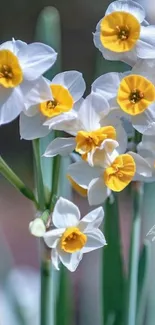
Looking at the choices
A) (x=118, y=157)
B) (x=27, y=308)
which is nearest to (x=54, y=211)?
(x=118, y=157)

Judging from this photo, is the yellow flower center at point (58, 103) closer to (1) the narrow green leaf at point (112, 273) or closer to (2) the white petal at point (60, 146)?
(2) the white petal at point (60, 146)

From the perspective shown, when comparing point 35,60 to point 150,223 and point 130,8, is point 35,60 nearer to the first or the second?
point 130,8

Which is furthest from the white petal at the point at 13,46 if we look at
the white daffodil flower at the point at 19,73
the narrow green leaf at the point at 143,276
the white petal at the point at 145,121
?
the narrow green leaf at the point at 143,276

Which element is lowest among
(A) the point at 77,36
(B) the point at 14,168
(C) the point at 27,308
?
(C) the point at 27,308

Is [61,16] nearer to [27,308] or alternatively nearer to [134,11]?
[134,11]

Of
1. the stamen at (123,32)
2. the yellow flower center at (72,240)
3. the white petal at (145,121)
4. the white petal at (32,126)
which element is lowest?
the yellow flower center at (72,240)

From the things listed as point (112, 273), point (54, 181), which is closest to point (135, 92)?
point (54, 181)
